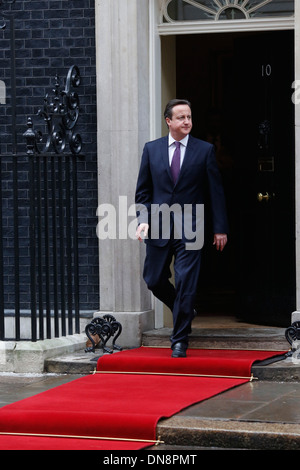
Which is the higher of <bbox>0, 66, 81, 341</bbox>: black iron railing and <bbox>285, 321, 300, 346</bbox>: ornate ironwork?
<bbox>0, 66, 81, 341</bbox>: black iron railing

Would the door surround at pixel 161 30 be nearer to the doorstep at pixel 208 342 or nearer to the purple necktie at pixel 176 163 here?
the doorstep at pixel 208 342

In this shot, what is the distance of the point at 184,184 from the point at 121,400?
2.02 metres

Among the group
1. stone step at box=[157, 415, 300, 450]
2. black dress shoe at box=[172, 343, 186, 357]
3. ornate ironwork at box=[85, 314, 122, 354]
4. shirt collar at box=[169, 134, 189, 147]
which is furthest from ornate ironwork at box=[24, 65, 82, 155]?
stone step at box=[157, 415, 300, 450]

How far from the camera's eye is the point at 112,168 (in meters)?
9.34

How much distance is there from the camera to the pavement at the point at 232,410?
21.2 feet

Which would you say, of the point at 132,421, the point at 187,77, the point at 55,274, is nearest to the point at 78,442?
the point at 132,421

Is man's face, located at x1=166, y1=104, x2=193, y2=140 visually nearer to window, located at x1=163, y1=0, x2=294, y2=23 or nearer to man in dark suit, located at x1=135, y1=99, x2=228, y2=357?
man in dark suit, located at x1=135, y1=99, x2=228, y2=357

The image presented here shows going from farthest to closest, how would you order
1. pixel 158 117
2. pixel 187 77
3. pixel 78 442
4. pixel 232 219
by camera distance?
pixel 187 77 → pixel 232 219 → pixel 158 117 → pixel 78 442

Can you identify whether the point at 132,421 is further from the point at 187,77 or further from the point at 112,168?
the point at 187,77

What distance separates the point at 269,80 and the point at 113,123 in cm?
139

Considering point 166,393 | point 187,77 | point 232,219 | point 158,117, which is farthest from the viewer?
point 187,77

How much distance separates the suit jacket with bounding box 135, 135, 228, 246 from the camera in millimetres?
8617

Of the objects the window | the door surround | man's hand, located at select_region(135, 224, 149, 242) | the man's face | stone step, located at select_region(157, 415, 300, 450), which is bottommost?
stone step, located at select_region(157, 415, 300, 450)

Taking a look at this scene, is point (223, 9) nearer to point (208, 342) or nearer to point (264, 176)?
point (264, 176)
